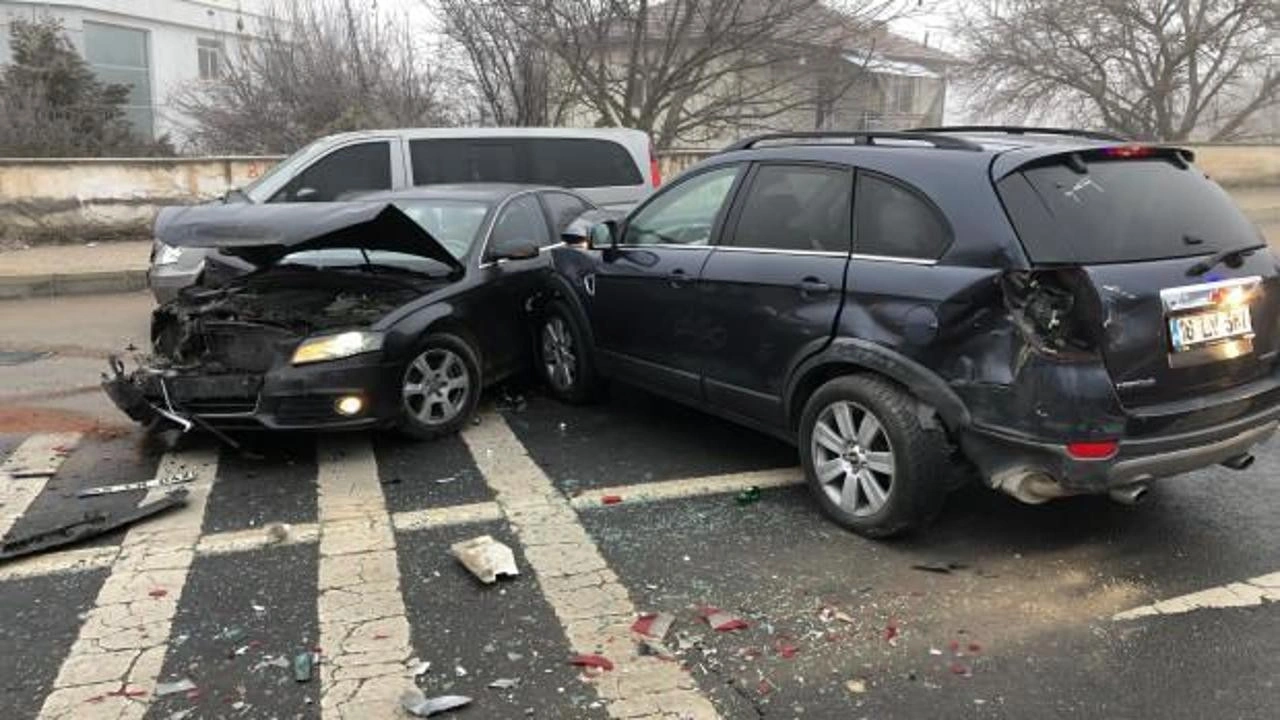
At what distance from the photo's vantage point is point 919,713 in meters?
3.25

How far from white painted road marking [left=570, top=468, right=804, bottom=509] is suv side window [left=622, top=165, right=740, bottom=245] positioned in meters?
1.23

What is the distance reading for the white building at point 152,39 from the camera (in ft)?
107

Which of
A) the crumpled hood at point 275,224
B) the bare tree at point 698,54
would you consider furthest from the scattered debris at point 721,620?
the bare tree at point 698,54

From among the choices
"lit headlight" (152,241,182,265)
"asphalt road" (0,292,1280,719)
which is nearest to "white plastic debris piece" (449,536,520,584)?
"asphalt road" (0,292,1280,719)

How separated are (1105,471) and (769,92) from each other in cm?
1655

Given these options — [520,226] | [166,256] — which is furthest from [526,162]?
[520,226]

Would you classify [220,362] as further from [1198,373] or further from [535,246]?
[1198,373]

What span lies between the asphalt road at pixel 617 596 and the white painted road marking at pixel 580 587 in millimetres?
13

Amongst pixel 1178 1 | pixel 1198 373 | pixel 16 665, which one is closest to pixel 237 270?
pixel 16 665

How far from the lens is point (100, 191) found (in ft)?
48.1

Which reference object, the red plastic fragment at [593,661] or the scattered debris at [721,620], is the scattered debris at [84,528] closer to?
the red plastic fragment at [593,661]

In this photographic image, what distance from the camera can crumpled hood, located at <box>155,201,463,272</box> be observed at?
219 inches

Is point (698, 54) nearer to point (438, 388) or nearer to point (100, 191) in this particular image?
point (100, 191)

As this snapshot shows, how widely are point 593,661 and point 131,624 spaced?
1.76m
